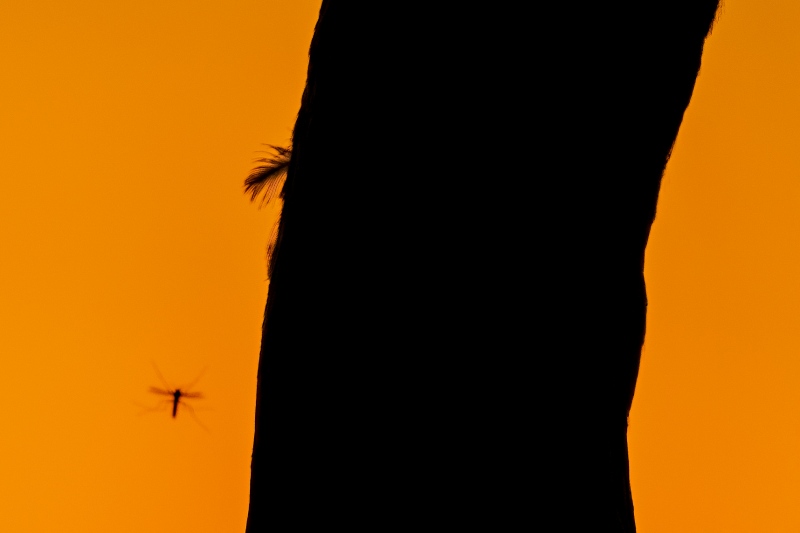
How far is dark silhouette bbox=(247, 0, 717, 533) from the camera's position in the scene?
469mm

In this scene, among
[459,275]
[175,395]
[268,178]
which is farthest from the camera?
[175,395]

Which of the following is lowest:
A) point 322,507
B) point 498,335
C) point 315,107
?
point 322,507

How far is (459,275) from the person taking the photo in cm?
48

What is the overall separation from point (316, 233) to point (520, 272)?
0.12 m

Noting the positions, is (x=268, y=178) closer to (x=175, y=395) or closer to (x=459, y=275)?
(x=459, y=275)

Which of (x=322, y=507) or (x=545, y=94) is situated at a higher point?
(x=545, y=94)

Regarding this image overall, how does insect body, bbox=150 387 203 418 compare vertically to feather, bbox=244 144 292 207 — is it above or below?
below

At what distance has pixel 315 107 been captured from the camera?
0.51m

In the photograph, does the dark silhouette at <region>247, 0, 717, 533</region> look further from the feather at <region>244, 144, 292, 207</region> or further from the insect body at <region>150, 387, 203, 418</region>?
the insect body at <region>150, 387, 203, 418</region>

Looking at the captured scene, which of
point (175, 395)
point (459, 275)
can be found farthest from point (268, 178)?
point (175, 395)

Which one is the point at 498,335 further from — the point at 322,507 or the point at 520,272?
the point at 322,507

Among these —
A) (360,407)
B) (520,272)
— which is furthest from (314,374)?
(520,272)

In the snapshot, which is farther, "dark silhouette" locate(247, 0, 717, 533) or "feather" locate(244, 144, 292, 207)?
"feather" locate(244, 144, 292, 207)

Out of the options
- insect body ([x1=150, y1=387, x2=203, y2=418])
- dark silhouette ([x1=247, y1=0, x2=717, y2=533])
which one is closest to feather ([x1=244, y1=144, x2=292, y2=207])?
dark silhouette ([x1=247, y1=0, x2=717, y2=533])
